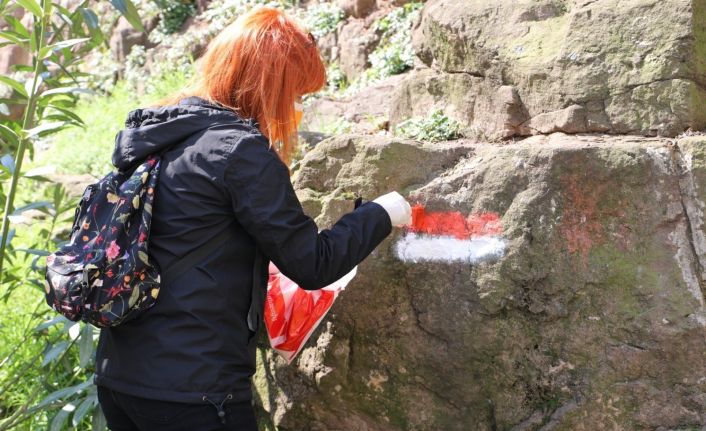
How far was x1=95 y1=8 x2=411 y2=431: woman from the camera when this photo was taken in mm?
2100

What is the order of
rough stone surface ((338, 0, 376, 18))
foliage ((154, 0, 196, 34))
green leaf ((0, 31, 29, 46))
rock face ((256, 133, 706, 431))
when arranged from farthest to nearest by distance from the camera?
foliage ((154, 0, 196, 34)) < rough stone surface ((338, 0, 376, 18)) < green leaf ((0, 31, 29, 46)) < rock face ((256, 133, 706, 431))

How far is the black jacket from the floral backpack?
35 millimetres

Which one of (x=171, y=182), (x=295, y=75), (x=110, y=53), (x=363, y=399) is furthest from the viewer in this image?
(x=110, y=53)

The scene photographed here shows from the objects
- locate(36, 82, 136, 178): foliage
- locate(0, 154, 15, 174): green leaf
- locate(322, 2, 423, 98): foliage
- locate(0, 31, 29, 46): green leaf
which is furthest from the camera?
locate(36, 82, 136, 178): foliage

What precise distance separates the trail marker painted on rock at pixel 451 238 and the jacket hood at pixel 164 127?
2.70 ft

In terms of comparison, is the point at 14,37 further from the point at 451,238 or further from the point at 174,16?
the point at 174,16

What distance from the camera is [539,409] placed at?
2.68 meters

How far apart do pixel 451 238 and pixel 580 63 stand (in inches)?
30.3

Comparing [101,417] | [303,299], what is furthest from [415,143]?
[101,417]

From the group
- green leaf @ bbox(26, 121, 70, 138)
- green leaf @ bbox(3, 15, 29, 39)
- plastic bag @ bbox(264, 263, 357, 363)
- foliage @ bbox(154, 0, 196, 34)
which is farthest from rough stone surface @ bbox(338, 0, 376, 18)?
plastic bag @ bbox(264, 263, 357, 363)

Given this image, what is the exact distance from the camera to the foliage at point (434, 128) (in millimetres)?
3270

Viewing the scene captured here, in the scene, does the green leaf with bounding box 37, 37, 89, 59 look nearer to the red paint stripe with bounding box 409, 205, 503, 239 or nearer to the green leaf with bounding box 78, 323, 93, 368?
the green leaf with bounding box 78, 323, 93, 368

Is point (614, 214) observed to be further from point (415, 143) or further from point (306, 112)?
point (306, 112)

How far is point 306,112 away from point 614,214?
2.93m
